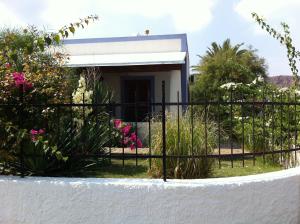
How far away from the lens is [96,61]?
555 inches

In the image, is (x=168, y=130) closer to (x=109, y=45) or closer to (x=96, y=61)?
Answer: (x=96, y=61)

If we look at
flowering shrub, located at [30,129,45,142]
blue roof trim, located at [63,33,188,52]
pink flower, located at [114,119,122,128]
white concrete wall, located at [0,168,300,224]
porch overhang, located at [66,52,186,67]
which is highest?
blue roof trim, located at [63,33,188,52]

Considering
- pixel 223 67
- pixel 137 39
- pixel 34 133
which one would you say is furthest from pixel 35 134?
pixel 223 67

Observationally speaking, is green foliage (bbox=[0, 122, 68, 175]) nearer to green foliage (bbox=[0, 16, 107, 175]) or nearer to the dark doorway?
green foliage (bbox=[0, 16, 107, 175])

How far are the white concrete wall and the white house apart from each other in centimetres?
752

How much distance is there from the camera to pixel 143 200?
4770 mm

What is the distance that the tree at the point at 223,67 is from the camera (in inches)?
1019

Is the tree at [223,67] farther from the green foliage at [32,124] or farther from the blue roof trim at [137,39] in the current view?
the green foliage at [32,124]

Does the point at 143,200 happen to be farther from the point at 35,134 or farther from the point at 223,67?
the point at 223,67

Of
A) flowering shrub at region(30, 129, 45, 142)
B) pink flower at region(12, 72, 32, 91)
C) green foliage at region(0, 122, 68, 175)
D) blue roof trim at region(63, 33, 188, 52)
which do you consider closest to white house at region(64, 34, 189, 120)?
blue roof trim at region(63, 33, 188, 52)

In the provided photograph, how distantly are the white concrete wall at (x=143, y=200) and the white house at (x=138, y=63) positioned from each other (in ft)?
24.7

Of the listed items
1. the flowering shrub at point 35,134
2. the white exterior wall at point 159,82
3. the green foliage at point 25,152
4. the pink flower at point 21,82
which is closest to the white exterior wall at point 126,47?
the white exterior wall at point 159,82

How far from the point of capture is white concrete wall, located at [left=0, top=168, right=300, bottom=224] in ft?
15.6

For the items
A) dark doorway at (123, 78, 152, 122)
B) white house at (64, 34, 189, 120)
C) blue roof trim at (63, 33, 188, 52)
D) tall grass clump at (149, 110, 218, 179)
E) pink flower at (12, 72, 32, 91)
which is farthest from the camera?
blue roof trim at (63, 33, 188, 52)
